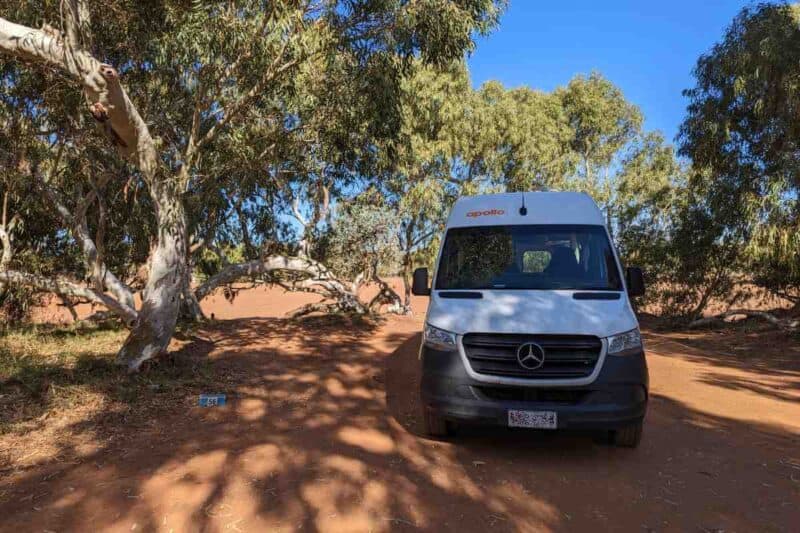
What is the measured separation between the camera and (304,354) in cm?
981

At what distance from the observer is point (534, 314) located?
473 cm

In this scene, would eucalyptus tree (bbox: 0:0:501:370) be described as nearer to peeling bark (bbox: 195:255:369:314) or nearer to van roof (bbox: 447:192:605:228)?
van roof (bbox: 447:192:605:228)

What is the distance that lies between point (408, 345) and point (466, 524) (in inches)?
291

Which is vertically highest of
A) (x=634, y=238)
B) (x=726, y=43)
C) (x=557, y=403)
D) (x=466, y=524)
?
(x=726, y=43)

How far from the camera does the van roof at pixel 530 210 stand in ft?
19.3

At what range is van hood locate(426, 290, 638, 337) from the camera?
4590mm

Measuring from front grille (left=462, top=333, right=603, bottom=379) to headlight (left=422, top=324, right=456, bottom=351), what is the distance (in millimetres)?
349

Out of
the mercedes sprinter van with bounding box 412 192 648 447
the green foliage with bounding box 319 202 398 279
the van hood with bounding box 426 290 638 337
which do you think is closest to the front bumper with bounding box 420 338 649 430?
the mercedes sprinter van with bounding box 412 192 648 447

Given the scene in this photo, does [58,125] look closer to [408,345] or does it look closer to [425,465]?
[408,345]

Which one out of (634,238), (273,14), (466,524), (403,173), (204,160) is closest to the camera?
(466,524)

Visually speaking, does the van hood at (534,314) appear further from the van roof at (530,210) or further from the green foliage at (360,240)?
the green foliage at (360,240)

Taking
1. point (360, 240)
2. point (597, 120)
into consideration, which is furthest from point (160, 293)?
point (597, 120)

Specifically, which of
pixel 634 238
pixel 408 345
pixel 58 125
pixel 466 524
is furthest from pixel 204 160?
pixel 634 238

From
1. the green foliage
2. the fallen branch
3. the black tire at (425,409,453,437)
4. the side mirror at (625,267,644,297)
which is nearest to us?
the black tire at (425,409,453,437)
